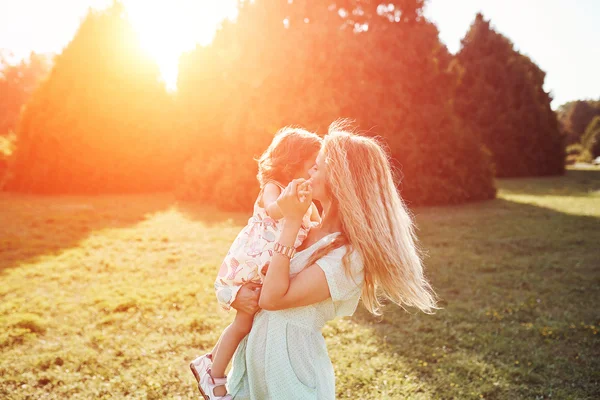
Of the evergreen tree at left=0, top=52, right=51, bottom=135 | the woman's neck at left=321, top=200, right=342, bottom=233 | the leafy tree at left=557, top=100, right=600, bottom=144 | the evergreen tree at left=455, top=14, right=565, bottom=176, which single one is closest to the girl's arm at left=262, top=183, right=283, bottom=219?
the woman's neck at left=321, top=200, right=342, bottom=233

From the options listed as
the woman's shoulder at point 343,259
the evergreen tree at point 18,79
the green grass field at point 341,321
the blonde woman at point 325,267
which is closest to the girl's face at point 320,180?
the blonde woman at point 325,267

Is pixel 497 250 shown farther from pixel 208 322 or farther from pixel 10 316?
pixel 10 316

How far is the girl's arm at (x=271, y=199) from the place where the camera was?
8.42ft

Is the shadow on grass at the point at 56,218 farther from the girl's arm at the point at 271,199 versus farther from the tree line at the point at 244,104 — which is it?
the girl's arm at the point at 271,199

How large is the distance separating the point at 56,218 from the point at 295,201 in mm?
10327

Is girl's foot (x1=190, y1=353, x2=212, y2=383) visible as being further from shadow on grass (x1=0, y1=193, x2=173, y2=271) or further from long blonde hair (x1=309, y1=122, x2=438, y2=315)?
shadow on grass (x1=0, y1=193, x2=173, y2=271)

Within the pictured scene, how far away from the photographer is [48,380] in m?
3.76

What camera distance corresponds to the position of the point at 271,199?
280 cm

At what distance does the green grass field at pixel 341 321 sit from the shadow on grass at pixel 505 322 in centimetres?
2

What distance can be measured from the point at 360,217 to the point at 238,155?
38.0 ft

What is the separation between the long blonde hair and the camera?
6.59 feet

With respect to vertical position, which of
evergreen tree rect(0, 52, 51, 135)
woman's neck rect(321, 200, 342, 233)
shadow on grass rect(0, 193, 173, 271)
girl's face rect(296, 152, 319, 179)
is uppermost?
evergreen tree rect(0, 52, 51, 135)

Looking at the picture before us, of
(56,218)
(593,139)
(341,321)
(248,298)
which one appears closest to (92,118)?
(56,218)

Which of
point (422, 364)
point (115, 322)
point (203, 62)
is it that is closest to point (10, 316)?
point (115, 322)
